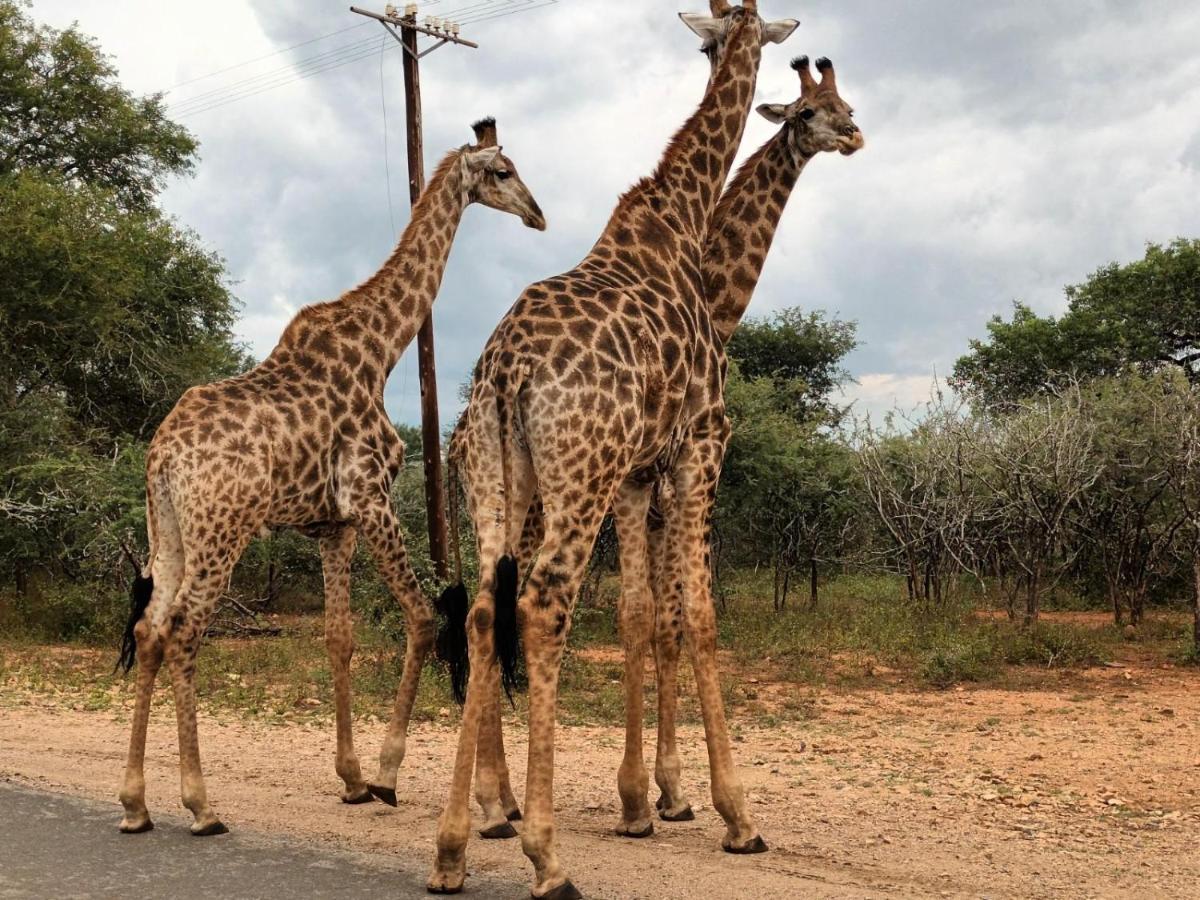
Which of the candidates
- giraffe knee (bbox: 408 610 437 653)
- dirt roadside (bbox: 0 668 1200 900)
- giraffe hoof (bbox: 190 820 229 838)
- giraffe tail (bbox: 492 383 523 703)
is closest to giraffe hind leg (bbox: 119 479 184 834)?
giraffe hoof (bbox: 190 820 229 838)

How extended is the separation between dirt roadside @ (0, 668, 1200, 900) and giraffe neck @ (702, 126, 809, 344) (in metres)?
2.83

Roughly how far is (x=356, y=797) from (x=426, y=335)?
9.76 meters

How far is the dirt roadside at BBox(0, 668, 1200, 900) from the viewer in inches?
200

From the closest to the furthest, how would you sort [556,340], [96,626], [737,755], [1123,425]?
1. [556,340]
2. [737,755]
3. [96,626]
4. [1123,425]

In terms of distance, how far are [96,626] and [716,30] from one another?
13.3 metres

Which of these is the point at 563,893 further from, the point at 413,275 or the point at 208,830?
the point at 413,275

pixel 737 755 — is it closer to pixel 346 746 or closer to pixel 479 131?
pixel 346 746

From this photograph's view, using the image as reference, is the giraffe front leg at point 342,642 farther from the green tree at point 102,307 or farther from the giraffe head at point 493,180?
the green tree at point 102,307

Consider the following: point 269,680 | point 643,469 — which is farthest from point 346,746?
point 269,680

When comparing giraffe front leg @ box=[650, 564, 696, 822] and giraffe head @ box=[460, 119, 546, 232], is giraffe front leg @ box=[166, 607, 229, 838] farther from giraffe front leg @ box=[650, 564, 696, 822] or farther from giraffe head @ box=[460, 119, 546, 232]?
giraffe head @ box=[460, 119, 546, 232]

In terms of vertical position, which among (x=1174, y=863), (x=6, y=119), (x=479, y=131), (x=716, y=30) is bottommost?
(x=1174, y=863)

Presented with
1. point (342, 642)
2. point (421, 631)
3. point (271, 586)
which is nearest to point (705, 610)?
point (421, 631)

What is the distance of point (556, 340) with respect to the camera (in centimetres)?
A: 497

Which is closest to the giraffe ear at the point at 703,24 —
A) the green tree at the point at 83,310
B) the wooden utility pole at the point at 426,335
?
the wooden utility pole at the point at 426,335
